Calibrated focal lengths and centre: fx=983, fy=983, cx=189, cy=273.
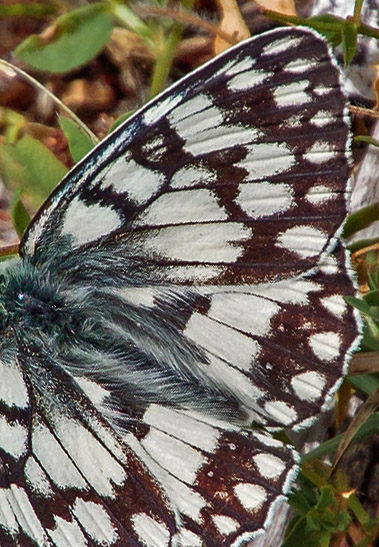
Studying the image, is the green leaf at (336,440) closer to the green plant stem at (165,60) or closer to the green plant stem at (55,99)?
the green plant stem at (55,99)

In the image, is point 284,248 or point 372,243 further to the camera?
point 372,243

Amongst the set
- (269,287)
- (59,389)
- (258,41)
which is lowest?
(59,389)

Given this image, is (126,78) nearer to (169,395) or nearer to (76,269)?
(76,269)

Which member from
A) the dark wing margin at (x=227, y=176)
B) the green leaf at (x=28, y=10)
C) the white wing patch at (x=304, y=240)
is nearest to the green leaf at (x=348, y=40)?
the dark wing margin at (x=227, y=176)

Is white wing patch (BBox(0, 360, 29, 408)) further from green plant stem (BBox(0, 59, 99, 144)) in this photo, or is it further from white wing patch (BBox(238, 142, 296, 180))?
green plant stem (BBox(0, 59, 99, 144))

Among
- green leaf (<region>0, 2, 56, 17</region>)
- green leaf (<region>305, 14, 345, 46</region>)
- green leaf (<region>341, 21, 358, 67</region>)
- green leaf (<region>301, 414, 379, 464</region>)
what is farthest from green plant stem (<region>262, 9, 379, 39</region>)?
green leaf (<region>0, 2, 56, 17</region>)

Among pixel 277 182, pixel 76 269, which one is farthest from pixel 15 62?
pixel 277 182
